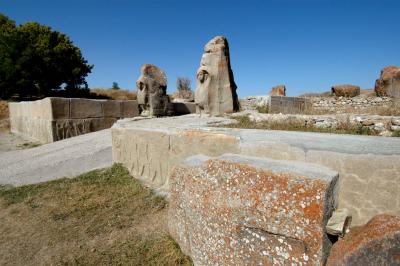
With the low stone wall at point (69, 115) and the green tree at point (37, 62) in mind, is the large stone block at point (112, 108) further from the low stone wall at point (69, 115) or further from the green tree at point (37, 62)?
the green tree at point (37, 62)

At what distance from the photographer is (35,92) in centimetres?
2062

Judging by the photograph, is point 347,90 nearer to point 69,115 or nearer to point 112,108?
point 112,108

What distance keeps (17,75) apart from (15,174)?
1774 centimetres

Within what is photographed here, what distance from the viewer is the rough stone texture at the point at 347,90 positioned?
12.0 m

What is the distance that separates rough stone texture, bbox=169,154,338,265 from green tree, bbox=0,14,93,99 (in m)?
21.5

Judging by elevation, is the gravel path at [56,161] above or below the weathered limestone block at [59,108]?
below

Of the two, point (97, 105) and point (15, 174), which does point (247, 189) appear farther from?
point (97, 105)

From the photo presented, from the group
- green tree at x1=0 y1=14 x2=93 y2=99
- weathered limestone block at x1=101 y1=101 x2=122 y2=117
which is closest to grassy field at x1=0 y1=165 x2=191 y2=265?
weathered limestone block at x1=101 y1=101 x2=122 y2=117

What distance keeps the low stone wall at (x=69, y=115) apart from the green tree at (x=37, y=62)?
38.4ft

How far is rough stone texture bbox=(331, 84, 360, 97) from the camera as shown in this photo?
12.0m

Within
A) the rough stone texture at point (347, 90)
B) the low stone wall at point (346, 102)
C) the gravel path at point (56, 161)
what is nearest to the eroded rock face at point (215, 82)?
the gravel path at point (56, 161)

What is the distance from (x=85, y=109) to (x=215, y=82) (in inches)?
182

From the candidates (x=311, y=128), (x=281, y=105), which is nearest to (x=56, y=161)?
(x=311, y=128)

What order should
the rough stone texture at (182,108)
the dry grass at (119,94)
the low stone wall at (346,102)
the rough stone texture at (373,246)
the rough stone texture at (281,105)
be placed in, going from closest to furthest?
the rough stone texture at (373,246), the rough stone texture at (281,105), the low stone wall at (346,102), the rough stone texture at (182,108), the dry grass at (119,94)
